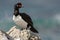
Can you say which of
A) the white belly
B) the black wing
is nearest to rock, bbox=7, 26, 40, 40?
the white belly

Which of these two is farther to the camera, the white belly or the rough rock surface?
the white belly

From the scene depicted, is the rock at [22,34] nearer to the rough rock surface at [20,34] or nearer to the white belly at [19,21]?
the rough rock surface at [20,34]

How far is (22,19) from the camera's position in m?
14.3

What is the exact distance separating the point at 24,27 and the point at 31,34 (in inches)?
41.5

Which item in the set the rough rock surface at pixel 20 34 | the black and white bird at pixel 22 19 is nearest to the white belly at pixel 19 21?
the black and white bird at pixel 22 19

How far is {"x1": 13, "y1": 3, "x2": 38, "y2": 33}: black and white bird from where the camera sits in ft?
45.1

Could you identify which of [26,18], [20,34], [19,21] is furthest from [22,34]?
[26,18]

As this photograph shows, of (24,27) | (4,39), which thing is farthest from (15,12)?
(4,39)

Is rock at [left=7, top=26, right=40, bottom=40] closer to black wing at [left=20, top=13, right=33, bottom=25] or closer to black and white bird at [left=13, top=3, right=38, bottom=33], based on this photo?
black and white bird at [left=13, top=3, right=38, bottom=33]

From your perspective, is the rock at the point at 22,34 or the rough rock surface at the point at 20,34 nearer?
the rough rock surface at the point at 20,34

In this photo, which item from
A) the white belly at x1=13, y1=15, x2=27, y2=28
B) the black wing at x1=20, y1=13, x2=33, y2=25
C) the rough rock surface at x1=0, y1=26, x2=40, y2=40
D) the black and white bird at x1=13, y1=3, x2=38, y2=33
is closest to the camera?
the rough rock surface at x1=0, y1=26, x2=40, y2=40

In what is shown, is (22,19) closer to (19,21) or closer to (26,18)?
(26,18)

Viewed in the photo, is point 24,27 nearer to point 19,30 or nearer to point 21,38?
point 19,30

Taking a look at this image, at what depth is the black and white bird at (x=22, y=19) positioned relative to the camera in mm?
13734
